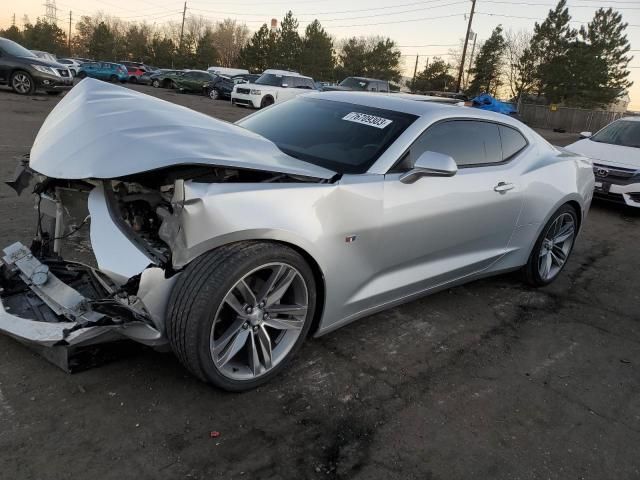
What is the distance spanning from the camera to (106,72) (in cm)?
3553

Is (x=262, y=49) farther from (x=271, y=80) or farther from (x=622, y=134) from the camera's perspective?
(x=622, y=134)

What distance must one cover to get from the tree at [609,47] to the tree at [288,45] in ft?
96.0

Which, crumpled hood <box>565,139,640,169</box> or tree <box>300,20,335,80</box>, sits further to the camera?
tree <box>300,20,335,80</box>

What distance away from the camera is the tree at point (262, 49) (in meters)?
60.3

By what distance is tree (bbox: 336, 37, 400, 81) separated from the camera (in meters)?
64.4

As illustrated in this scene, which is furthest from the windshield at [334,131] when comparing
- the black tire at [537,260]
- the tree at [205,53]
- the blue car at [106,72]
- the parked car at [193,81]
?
the tree at [205,53]

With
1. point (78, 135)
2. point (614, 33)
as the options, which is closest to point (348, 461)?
point (78, 135)

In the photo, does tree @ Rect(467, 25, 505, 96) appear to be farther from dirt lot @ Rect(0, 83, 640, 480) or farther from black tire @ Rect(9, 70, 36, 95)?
dirt lot @ Rect(0, 83, 640, 480)

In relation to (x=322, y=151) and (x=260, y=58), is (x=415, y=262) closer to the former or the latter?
(x=322, y=151)

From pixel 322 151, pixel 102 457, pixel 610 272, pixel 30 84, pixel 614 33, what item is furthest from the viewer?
pixel 614 33

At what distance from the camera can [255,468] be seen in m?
2.25

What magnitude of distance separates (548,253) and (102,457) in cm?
400

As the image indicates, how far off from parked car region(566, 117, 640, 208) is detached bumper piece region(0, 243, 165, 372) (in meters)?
7.94

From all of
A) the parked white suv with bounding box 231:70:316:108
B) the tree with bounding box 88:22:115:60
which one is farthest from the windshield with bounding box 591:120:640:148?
the tree with bounding box 88:22:115:60
